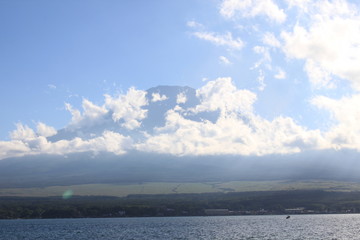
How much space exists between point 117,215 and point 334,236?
120 meters

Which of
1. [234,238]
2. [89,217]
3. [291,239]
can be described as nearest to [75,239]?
[234,238]

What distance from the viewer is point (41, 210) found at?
19875cm

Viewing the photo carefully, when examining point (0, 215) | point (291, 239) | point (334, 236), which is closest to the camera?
point (291, 239)

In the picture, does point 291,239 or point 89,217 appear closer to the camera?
point 291,239

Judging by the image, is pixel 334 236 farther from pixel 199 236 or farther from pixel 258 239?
pixel 199 236

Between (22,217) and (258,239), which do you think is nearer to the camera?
(258,239)

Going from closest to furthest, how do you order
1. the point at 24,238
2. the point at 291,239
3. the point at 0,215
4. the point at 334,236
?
the point at 291,239, the point at 334,236, the point at 24,238, the point at 0,215

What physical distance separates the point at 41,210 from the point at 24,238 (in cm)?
9571

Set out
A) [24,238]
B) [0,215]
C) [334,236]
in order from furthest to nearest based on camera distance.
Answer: [0,215], [24,238], [334,236]

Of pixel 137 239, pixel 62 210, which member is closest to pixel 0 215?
pixel 62 210

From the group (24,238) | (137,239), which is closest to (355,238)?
(137,239)

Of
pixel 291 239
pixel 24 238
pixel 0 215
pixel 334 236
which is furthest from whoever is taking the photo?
pixel 0 215

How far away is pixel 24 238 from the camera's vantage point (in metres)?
107

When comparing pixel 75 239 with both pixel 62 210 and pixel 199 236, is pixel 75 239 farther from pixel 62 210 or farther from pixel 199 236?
pixel 62 210
